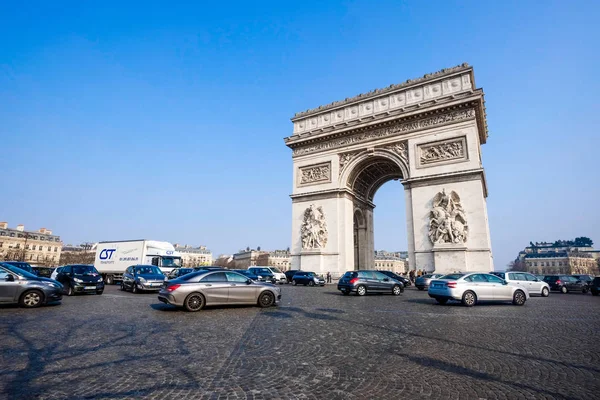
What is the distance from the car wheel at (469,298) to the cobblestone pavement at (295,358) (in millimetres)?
3969

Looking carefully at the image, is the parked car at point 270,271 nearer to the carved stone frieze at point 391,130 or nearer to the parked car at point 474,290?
the carved stone frieze at point 391,130

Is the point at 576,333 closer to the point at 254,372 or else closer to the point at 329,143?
the point at 254,372

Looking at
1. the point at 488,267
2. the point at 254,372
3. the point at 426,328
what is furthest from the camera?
the point at 488,267

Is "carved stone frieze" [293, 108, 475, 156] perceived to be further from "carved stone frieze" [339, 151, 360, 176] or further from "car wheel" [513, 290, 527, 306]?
"car wheel" [513, 290, 527, 306]

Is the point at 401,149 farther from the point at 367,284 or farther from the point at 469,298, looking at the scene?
the point at 469,298

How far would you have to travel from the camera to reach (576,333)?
7.28 m

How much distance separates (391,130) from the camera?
2808cm

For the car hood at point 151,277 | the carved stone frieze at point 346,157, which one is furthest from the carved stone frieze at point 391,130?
the car hood at point 151,277

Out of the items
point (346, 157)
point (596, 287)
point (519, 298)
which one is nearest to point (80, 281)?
point (519, 298)

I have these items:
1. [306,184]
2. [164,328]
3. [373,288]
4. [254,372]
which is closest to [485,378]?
[254,372]

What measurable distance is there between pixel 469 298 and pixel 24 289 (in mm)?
16139

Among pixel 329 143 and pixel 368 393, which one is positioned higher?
pixel 329 143

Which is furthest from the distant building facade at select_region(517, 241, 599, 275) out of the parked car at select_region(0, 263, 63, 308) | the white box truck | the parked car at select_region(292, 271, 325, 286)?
the parked car at select_region(0, 263, 63, 308)

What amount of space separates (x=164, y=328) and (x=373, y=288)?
40.7 feet
